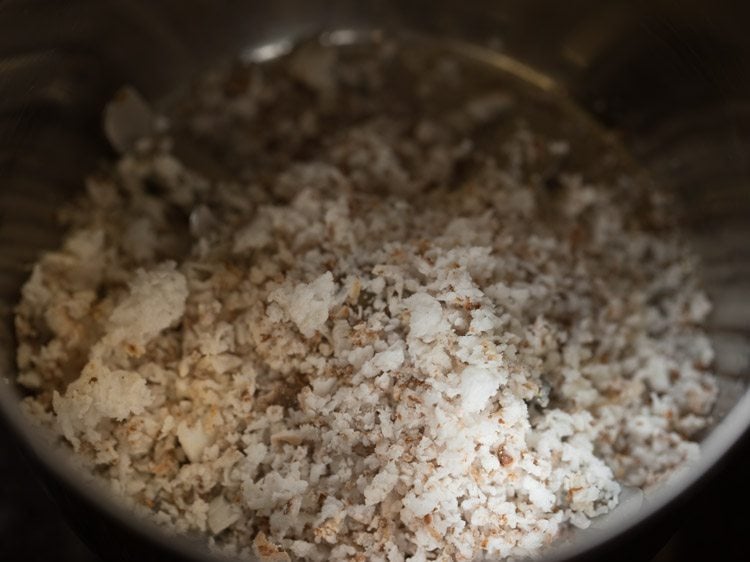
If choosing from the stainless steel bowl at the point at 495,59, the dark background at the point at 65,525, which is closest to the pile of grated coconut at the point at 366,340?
the stainless steel bowl at the point at 495,59

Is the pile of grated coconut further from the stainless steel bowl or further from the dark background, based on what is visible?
the dark background

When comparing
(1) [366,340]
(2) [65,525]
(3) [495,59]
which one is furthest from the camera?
(3) [495,59]

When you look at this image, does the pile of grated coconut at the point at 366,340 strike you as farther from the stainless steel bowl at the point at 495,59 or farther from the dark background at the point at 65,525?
the dark background at the point at 65,525

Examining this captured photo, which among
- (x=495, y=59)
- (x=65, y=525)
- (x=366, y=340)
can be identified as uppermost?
(x=495, y=59)

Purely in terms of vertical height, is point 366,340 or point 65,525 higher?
point 366,340

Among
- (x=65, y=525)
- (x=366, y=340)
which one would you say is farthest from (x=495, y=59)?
(x=65, y=525)

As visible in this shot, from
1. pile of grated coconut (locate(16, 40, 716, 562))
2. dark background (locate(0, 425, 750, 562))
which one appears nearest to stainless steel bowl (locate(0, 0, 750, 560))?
pile of grated coconut (locate(16, 40, 716, 562))

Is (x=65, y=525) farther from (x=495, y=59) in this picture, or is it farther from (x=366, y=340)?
(x=495, y=59)
